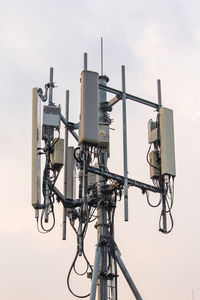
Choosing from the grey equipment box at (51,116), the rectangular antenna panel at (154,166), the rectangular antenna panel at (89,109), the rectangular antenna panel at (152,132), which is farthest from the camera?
the rectangular antenna panel at (152,132)

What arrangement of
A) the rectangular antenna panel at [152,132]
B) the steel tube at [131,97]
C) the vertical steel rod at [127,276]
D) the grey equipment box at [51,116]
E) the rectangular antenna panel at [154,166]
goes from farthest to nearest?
the rectangular antenna panel at [152,132], the steel tube at [131,97], the rectangular antenna panel at [154,166], the grey equipment box at [51,116], the vertical steel rod at [127,276]

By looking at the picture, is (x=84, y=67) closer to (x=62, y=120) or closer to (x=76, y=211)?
(x=62, y=120)

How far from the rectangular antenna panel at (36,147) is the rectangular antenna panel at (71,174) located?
166 cm

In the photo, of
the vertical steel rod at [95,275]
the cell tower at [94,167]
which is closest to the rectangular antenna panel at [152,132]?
the cell tower at [94,167]

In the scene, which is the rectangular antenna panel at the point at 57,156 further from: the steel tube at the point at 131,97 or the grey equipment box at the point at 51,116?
the steel tube at the point at 131,97

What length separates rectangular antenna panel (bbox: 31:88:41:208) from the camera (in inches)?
688

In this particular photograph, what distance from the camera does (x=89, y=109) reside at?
1758cm

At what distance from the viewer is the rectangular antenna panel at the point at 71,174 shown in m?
19.0

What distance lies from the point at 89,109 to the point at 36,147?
1.79 metres

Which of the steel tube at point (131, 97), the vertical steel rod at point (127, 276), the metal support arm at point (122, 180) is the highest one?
the steel tube at point (131, 97)

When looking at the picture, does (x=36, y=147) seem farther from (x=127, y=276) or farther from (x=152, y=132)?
(x=127, y=276)

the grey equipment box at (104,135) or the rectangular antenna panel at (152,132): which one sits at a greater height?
the rectangular antenna panel at (152,132)

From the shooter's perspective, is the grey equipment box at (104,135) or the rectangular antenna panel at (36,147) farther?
the grey equipment box at (104,135)

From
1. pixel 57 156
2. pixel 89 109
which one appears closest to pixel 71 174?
pixel 57 156
